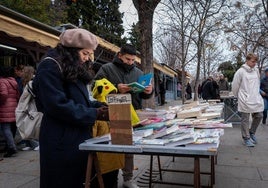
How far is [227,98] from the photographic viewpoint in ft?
35.4

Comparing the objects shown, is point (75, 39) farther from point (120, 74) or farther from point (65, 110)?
point (120, 74)

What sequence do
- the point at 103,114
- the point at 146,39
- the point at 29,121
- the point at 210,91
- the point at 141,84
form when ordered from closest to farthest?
the point at 103,114, the point at 29,121, the point at 141,84, the point at 146,39, the point at 210,91

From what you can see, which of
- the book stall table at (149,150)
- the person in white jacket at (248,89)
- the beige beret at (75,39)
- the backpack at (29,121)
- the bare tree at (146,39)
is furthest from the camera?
the bare tree at (146,39)

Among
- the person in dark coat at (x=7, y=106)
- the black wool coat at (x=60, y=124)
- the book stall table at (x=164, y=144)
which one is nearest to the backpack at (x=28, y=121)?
the black wool coat at (x=60, y=124)

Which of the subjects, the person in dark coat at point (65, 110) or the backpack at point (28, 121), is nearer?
the person in dark coat at point (65, 110)

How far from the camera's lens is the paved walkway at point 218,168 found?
4.69m

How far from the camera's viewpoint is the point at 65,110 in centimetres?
226

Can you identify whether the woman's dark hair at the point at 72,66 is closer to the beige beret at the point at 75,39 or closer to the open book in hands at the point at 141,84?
the beige beret at the point at 75,39

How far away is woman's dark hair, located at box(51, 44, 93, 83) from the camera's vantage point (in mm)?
2354

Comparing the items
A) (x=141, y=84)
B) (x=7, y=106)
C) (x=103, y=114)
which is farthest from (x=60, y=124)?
(x=7, y=106)

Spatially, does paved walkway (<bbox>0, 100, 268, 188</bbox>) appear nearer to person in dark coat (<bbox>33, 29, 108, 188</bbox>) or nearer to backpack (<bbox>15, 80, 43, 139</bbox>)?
backpack (<bbox>15, 80, 43, 139</bbox>)

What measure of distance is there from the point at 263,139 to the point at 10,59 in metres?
7.01

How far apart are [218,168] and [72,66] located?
3770 millimetres

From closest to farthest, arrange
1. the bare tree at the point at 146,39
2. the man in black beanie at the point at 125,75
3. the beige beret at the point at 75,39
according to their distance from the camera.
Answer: the beige beret at the point at 75,39, the man in black beanie at the point at 125,75, the bare tree at the point at 146,39
